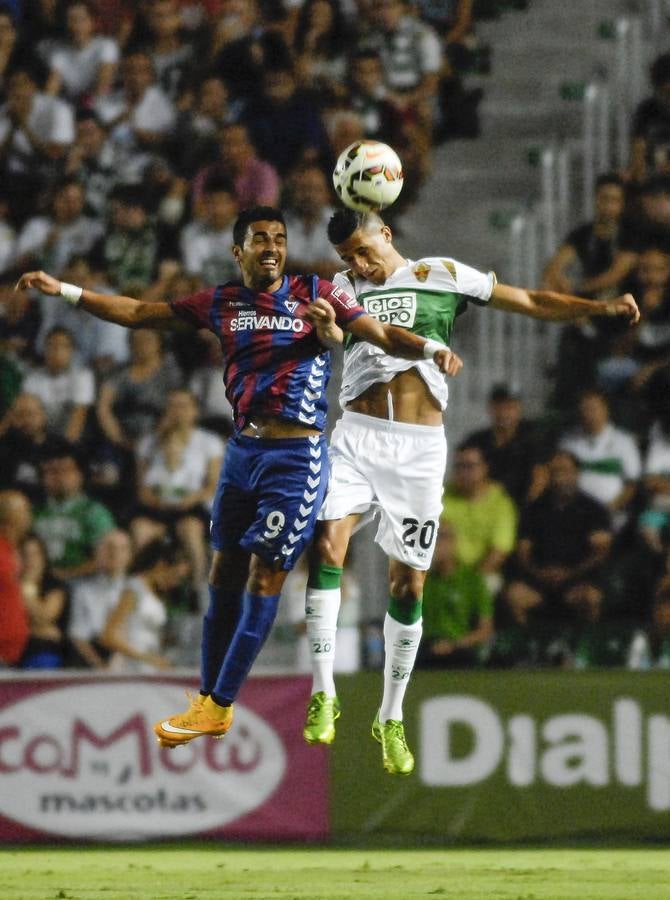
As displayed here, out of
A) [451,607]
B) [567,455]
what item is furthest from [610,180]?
[451,607]

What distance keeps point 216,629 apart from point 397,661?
1.02 m

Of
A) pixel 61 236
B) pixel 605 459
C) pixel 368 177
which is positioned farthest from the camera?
pixel 61 236

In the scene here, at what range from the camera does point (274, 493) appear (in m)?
10.1

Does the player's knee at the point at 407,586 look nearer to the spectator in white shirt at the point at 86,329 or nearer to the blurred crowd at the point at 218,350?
the blurred crowd at the point at 218,350

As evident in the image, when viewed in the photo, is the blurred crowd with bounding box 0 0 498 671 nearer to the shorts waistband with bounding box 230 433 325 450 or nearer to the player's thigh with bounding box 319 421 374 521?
the player's thigh with bounding box 319 421 374 521

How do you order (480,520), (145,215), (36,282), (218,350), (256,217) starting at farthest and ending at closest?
(145,215) → (218,350) → (480,520) → (256,217) → (36,282)

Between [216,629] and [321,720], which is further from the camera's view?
[216,629]

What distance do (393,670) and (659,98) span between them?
316 inches

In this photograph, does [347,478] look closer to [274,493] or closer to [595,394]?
[274,493]

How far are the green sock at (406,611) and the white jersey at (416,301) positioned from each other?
1.24m

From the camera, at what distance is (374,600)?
49.5ft

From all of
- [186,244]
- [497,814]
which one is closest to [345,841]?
[497,814]

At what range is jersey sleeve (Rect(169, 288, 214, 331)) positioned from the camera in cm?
1009

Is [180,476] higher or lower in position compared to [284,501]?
higher
